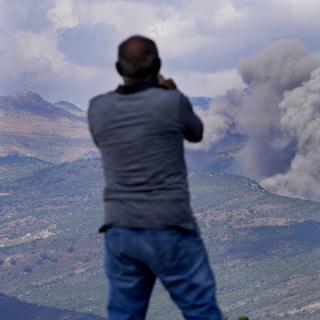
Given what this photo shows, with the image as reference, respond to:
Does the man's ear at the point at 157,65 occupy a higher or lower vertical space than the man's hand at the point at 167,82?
higher

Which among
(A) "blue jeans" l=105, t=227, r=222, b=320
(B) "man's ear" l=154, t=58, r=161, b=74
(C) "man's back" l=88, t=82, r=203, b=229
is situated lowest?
(A) "blue jeans" l=105, t=227, r=222, b=320

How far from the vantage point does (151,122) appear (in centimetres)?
932

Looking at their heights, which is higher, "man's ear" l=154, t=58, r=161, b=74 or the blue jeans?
"man's ear" l=154, t=58, r=161, b=74

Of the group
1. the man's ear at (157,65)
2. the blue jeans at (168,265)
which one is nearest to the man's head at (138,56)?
the man's ear at (157,65)

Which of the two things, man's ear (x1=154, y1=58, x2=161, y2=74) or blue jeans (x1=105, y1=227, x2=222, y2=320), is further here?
man's ear (x1=154, y1=58, x2=161, y2=74)

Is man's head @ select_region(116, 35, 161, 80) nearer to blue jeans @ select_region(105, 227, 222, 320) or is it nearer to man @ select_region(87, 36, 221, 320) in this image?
man @ select_region(87, 36, 221, 320)

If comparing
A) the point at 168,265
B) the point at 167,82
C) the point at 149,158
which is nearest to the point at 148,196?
the point at 149,158

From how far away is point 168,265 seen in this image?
30.3 ft

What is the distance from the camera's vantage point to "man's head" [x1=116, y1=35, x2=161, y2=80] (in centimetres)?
936

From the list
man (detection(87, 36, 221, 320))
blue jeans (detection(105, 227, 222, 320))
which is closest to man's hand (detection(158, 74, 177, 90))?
man (detection(87, 36, 221, 320))

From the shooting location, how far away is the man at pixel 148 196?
9.17 m

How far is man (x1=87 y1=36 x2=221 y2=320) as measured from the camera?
917cm

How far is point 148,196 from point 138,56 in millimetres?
1365

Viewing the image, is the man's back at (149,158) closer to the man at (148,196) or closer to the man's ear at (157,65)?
the man at (148,196)
